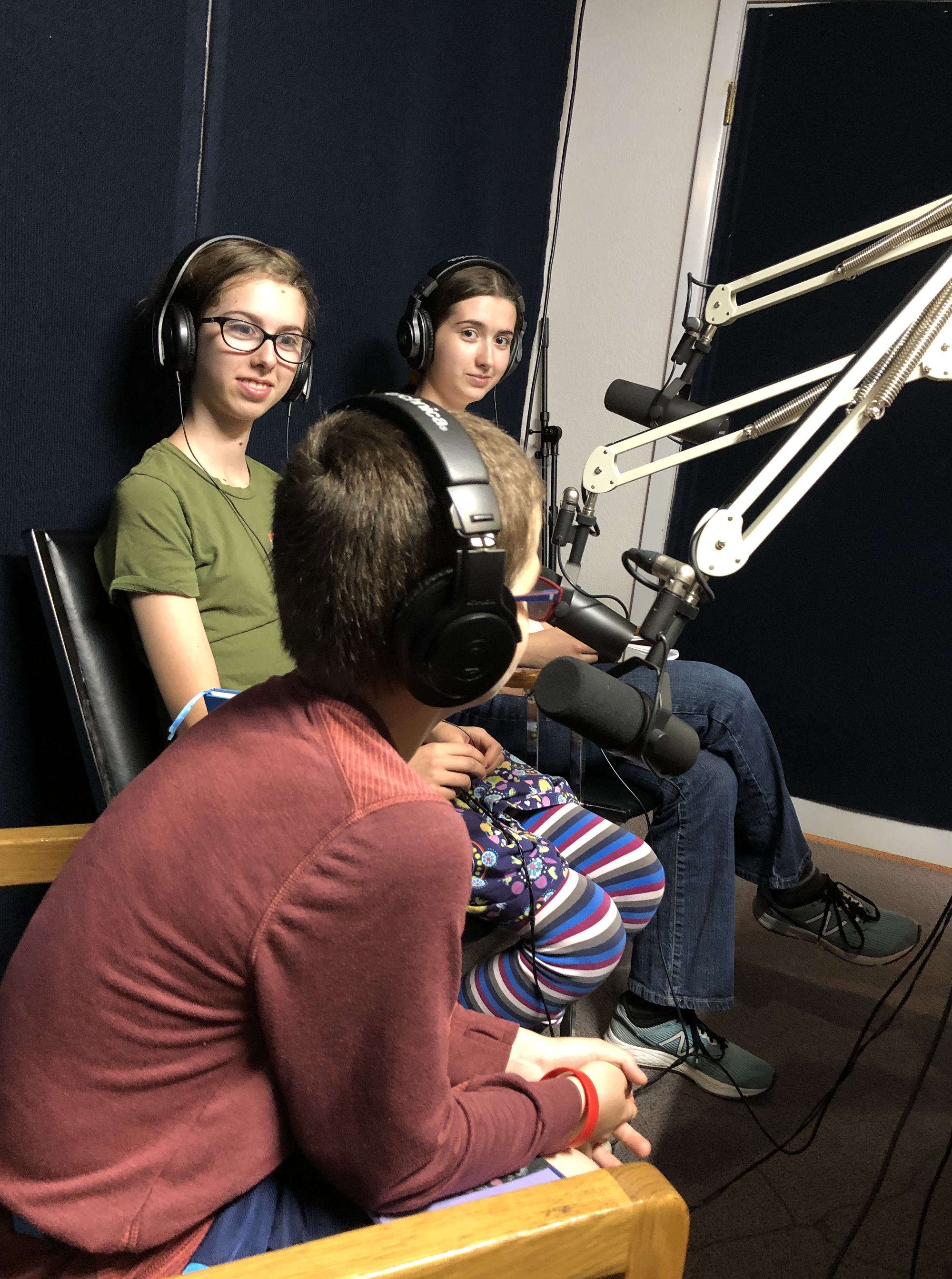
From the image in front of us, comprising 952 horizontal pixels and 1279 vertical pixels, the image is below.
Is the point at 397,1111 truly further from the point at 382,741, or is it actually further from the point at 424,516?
the point at 424,516

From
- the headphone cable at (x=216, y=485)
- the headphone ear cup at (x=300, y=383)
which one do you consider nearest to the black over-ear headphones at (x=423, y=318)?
the headphone ear cup at (x=300, y=383)

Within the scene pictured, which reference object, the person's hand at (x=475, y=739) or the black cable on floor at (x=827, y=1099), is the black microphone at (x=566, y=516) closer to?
the person's hand at (x=475, y=739)

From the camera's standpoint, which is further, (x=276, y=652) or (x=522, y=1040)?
(x=276, y=652)

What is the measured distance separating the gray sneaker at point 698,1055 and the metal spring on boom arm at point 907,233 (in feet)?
3.85

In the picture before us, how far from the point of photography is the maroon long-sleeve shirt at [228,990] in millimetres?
600

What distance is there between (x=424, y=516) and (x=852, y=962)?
5.44ft

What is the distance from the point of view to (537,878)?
4.31 ft

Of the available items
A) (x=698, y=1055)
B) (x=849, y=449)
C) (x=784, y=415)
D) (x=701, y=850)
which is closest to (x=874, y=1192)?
(x=698, y=1055)

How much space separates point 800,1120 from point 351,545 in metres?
1.36

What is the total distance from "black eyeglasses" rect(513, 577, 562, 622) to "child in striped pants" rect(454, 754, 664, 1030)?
0.55 meters

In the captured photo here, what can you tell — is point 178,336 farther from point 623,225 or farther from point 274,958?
point 623,225

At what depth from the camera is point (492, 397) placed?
9.04 ft

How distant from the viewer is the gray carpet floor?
1293 millimetres

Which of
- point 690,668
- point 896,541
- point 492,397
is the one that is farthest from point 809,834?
point 492,397
